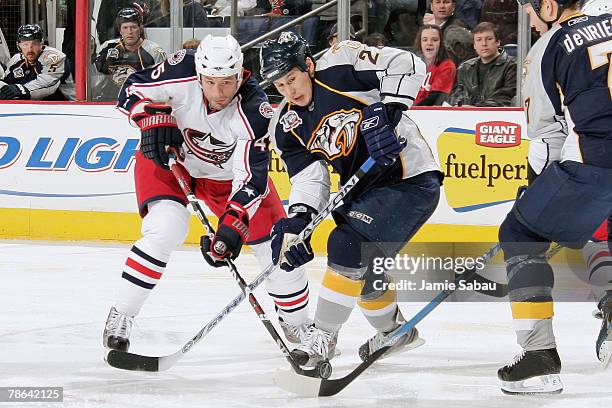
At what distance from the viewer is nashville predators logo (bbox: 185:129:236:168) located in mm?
3672

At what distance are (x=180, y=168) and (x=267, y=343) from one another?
2.08ft

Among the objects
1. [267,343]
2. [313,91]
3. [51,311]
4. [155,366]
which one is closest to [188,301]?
[51,311]

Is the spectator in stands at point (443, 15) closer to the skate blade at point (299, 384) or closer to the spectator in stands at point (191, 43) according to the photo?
the spectator in stands at point (191, 43)

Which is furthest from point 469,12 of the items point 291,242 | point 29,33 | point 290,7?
point 291,242

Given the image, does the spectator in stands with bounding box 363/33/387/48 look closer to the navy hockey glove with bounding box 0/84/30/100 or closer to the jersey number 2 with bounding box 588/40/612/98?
the navy hockey glove with bounding box 0/84/30/100

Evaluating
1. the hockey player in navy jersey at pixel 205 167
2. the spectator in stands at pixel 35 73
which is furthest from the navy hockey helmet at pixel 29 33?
the hockey player in navy jersey at pixel 205 167

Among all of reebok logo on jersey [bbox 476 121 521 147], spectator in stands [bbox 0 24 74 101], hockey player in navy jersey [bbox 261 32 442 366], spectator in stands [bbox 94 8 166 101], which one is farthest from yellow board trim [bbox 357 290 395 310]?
spectator in stands [bbox 0 24 74 101]

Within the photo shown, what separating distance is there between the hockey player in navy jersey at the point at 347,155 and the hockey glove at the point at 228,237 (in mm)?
151

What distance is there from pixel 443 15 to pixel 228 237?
9.20 ft

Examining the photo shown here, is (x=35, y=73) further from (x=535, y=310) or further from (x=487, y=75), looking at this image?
(x=535, y=310)

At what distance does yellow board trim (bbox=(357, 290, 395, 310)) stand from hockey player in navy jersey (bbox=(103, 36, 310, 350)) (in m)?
0.20

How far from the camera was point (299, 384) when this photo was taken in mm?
3109

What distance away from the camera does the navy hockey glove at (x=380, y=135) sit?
10.2ft

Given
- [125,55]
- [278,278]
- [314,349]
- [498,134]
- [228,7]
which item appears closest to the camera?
[314,349]
